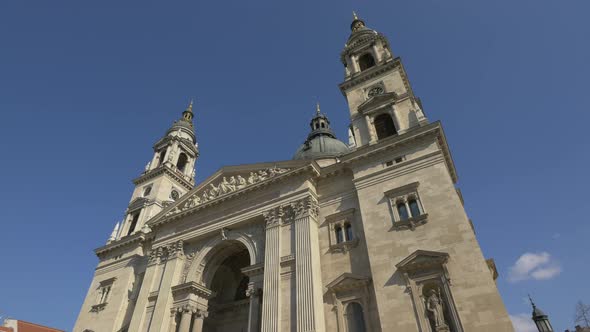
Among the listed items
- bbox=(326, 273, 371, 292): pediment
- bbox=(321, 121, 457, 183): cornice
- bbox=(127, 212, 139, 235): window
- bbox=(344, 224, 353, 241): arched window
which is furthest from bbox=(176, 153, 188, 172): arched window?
bbox=(326, 273, 371, 292): pediment

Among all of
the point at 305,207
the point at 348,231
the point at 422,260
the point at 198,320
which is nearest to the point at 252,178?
the point at 305,207

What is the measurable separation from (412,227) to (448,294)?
399 centimetres

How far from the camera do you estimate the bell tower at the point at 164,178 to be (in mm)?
37106

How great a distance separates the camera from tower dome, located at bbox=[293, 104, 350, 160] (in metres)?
40.3

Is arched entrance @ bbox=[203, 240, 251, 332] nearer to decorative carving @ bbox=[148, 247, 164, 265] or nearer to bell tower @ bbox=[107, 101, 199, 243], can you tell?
decorative carving @ bbox=[148, 247, 164, 265]

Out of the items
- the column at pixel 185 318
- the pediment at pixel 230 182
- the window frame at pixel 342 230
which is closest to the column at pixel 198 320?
the column at pixel 185 318

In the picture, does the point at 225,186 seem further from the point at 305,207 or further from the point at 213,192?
the point at 305,207

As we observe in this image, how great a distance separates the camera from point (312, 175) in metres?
24.5

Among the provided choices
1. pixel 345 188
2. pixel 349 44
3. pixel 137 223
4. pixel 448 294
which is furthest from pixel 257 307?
pixel 349 44

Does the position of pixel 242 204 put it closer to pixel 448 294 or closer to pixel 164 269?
pixel 164 269

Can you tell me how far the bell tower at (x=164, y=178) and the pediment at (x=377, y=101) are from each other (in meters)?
23.7

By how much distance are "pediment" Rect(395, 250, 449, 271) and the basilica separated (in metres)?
0.05

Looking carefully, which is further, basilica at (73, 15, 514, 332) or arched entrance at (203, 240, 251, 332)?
arched entrance at (203, 240, 251, 332)

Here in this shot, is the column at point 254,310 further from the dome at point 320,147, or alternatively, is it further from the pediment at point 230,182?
the dome at point 320,147
